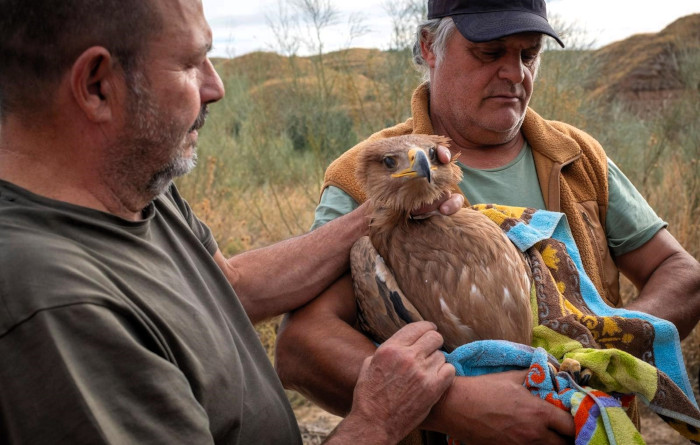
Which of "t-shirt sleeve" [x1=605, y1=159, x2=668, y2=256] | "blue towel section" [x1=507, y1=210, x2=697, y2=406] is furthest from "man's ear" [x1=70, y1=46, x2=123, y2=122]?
"t-shirt sleeve" [x1=605, y1=159, x2=668, y2=256]

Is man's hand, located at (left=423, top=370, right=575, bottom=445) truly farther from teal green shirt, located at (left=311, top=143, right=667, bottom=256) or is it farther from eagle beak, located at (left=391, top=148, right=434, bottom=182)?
teal green shirt, located at (left=311, top=143, right=667, bottom=256)

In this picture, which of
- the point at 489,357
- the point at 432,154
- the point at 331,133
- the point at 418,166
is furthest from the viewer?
the point at 331,133

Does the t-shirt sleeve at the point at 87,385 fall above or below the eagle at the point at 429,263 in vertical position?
above

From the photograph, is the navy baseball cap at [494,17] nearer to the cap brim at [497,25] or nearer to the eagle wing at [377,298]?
the cap brim at [497,25]

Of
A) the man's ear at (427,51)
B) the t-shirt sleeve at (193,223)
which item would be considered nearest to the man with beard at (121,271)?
the t-shirt sleeve at (193,223)

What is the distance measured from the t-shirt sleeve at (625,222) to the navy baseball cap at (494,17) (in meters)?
0.83

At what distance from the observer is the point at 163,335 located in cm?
193

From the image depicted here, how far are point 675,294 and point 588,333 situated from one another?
0.89 metres

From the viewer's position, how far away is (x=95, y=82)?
198 cm

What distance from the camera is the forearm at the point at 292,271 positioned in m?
2.99

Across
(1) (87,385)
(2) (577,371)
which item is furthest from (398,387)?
(1) (87,385)

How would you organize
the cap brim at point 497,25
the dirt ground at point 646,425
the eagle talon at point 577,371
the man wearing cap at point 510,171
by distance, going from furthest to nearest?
the dirt ground at point 646,425, the cap brim at point 497,25, the man wearing cap at point 510,171, the eagle talon at point 577,371

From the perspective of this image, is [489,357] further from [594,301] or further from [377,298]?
[594,301]

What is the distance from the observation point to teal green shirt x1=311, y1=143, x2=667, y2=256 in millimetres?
3424
